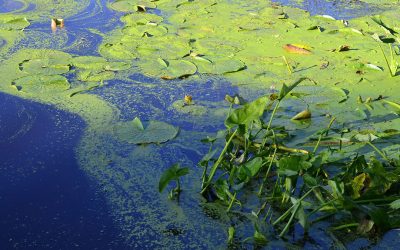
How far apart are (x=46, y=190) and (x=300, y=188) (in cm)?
82

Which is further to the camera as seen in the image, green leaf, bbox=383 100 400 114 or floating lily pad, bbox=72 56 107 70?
floating lily pad, bbox=72 56 107 70

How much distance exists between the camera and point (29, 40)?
10.0 ft

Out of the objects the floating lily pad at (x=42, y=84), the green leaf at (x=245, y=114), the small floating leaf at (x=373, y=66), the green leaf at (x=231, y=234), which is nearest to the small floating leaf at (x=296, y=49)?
the small floating leaf at (x=373, y=66)

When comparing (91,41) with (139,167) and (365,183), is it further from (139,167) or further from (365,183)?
(365,183)

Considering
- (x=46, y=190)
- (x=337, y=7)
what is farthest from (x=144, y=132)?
(x=337, y=7)

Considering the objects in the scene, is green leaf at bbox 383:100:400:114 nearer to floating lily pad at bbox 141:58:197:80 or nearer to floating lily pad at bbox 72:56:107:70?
floating lily pad at bbox 141:58:197:80

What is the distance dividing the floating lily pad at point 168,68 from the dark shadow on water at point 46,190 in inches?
23.0

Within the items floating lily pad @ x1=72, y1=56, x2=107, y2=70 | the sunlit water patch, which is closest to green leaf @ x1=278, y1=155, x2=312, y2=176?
floating lily pad @ x1=72, y1=56, x2=107, y2=70

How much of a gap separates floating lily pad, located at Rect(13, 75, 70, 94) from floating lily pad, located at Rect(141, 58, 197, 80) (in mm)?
423

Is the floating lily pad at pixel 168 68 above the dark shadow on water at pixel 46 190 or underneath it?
underneath

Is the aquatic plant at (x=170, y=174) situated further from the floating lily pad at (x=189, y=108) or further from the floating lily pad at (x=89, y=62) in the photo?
the floating lily pad at (x=89, y=62)

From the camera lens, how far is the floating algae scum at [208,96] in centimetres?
156

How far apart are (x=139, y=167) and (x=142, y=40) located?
141 centimetres

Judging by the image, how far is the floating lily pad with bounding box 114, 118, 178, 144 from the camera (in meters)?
2.01
